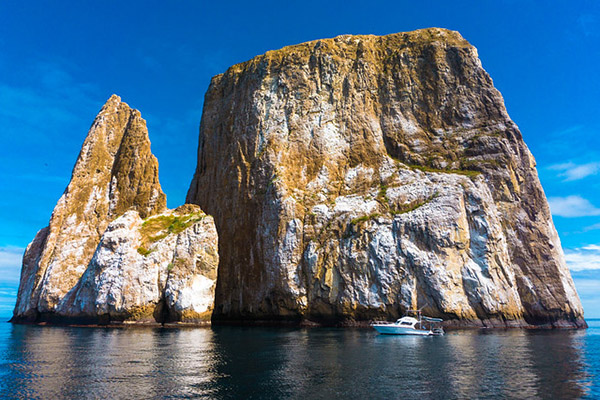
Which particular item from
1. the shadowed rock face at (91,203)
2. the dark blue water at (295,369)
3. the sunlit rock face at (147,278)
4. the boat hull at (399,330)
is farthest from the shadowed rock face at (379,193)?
the dark blue water at (295,369)

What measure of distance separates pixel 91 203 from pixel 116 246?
22009mm

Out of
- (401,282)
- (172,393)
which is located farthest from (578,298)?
(172,393)

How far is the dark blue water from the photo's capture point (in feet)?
71.9

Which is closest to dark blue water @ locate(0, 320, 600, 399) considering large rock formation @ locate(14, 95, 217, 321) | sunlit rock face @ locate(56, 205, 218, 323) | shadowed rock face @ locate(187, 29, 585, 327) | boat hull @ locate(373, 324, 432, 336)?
boat hull @ locate(373, 324, 432, 336)

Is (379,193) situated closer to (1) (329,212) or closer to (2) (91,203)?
(1) (329,212)

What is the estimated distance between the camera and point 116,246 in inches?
2660

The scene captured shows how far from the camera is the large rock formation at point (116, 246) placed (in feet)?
214

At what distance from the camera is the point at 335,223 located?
7331cm

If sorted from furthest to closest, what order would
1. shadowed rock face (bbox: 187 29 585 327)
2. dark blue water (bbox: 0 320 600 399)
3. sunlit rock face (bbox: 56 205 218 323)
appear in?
shadowed rock face (bbox: 187 29 585 327), sunlit rock face (bbox: 56 205 218 323), dark blue water (bbox: 0 320 600 399)

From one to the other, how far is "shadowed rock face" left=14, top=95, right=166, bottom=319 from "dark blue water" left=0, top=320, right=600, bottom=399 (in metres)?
34.6

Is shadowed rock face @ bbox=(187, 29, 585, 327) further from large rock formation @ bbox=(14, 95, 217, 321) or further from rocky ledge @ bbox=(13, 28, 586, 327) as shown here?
large rock formation @ bbox=(14, 95, 217, 321)

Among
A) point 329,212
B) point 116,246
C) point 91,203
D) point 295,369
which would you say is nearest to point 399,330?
point 329,212

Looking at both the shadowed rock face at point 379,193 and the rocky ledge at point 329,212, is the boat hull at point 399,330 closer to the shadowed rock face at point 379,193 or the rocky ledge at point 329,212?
the rocky ledge at point 329,212

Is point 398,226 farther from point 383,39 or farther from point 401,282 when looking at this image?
point 383,39
